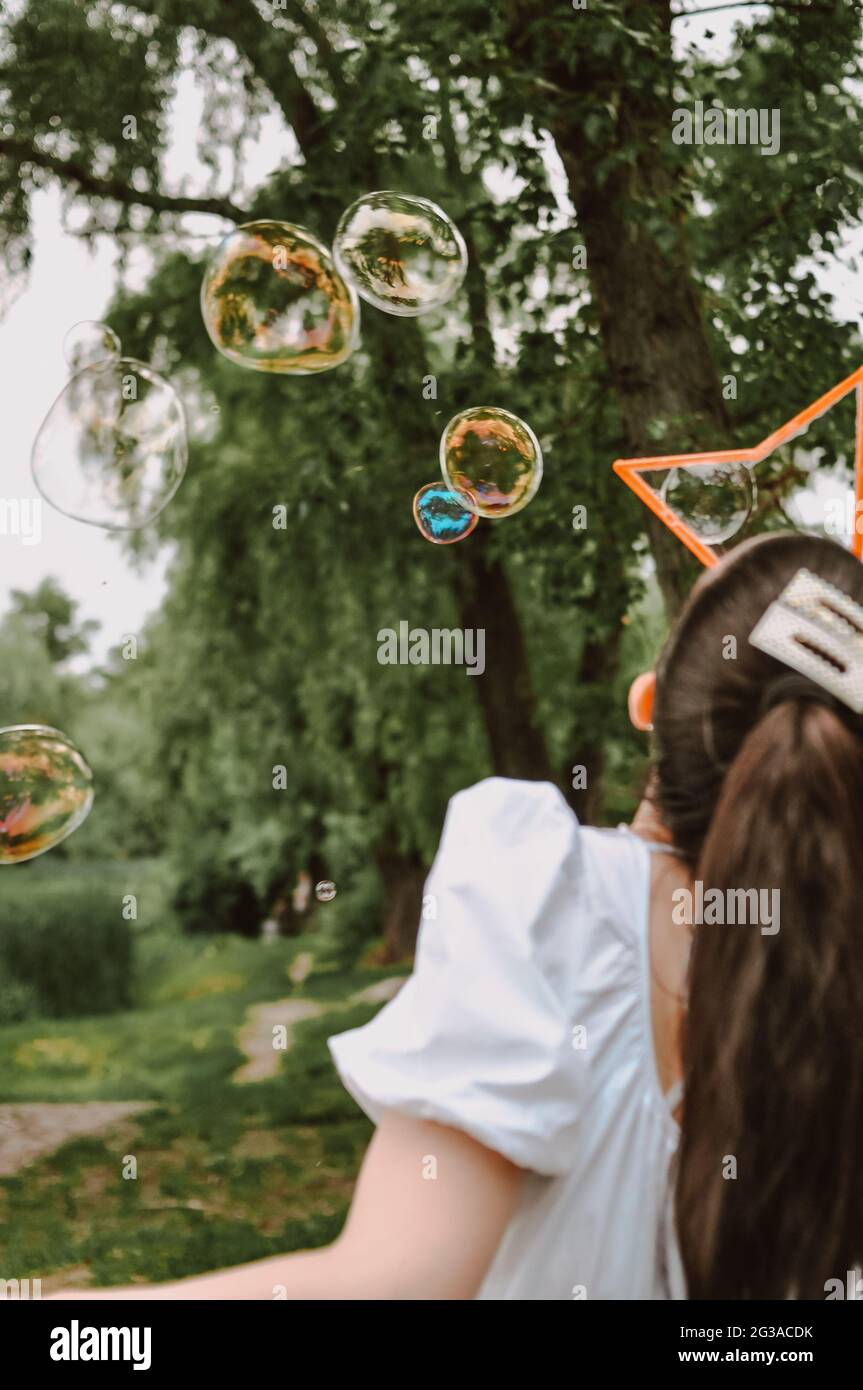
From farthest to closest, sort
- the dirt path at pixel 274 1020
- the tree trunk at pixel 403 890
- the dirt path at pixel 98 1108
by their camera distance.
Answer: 1. the tree trunk at pixel 403 890
2. the dirt path at pixel 274 1020
3. the dirt path at pixel 98 1108

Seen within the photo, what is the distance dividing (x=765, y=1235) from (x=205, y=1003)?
16.7m

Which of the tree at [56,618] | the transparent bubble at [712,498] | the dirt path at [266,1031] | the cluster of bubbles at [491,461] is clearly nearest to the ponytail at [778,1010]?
the transparent bubble at [712,498]

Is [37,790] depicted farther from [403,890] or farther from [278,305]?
[403,890]

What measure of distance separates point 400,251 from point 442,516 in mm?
1093

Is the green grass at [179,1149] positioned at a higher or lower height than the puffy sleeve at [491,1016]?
lower

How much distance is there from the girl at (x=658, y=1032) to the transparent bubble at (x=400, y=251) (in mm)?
3586

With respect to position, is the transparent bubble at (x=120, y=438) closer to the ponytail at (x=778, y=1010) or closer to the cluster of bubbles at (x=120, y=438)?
the cluster of bubbles at (x=120, y=438)

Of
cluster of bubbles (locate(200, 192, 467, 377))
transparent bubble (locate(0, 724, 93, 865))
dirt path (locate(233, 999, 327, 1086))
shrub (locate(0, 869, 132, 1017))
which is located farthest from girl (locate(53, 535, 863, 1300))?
shrub (locate(0, 869, 132, 1017))

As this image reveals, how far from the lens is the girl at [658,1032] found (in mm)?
972

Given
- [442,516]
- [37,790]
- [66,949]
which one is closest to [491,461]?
[442,516]

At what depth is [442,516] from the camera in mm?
5266

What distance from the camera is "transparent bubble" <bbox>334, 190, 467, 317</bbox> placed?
4.47 meters

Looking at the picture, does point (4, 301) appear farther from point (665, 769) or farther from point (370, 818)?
point (665, 769)

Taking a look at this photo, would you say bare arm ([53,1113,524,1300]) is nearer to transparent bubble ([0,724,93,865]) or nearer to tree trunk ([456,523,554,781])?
transparent bubble ([0,724,93,865])
